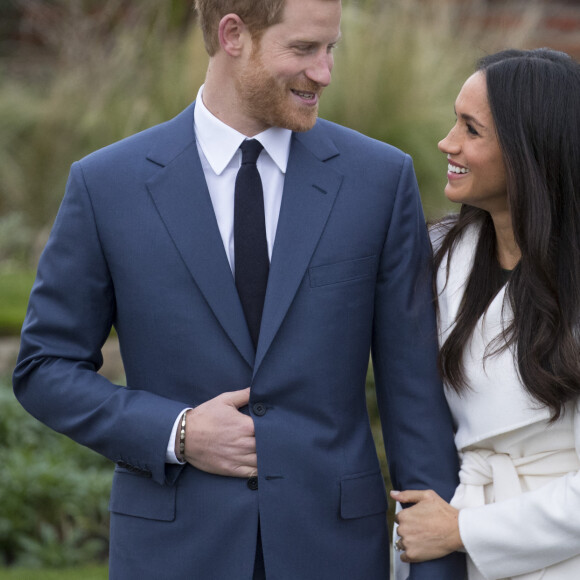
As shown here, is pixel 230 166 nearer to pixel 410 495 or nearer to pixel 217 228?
pixel 217 228

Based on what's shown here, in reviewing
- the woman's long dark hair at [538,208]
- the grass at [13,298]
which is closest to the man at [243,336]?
the woman's long dark hair at [538,208]

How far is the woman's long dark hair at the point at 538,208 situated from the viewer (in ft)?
8.44

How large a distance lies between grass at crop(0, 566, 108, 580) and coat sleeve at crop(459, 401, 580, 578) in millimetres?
2056

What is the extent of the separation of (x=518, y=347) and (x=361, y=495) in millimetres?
542

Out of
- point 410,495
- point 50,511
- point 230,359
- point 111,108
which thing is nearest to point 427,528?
point 410,495

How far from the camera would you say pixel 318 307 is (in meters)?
2.66

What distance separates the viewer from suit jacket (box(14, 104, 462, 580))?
262 cm

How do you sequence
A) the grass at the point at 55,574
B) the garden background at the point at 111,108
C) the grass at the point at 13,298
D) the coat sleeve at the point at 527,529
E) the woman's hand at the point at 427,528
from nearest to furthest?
the coat sleeve at the point at 527,529 < the woman's hand at the point at 427,528 < the grass at the point at 55,574 < the garden background at the point at 111,108 < the grass at the point at 13,298

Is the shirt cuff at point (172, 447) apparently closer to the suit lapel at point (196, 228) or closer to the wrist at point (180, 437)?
the wrist at point (180, 437)

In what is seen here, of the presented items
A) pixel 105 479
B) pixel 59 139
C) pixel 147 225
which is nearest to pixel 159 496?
pixel 147 225

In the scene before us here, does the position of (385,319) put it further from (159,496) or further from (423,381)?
(159,496)

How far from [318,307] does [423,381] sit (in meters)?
0.34

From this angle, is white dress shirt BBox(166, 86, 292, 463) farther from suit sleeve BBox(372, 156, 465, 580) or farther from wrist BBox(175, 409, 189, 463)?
wrist BBox(175, 409, 189, 463)

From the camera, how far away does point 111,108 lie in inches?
306
